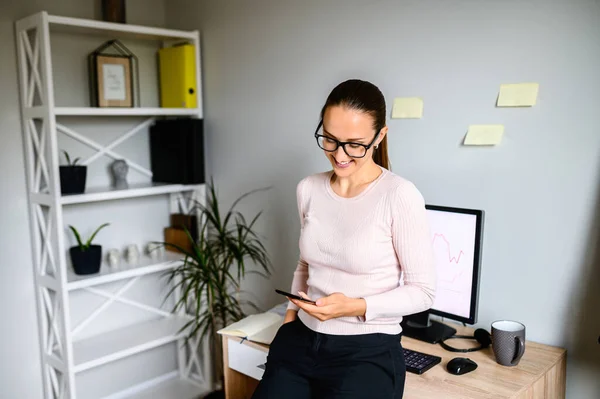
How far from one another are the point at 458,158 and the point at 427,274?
62 cm

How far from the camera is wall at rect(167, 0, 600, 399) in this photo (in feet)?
5.39

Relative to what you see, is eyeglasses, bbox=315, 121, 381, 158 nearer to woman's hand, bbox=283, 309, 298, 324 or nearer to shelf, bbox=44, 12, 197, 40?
woman's hand, bbox=283, 309, 298, 324

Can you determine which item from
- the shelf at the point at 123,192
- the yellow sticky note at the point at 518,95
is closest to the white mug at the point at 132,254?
the shelf at the point at 123,192

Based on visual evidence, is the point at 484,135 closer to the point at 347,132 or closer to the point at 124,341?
the point at 347,132

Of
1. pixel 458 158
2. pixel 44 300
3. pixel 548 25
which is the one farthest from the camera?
pixel 44 300

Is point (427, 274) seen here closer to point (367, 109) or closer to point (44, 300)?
point (367, 109)

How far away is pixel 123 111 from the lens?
254cm

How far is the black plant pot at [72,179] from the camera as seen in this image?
7.92 feet

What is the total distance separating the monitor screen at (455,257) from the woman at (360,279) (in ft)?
1.19

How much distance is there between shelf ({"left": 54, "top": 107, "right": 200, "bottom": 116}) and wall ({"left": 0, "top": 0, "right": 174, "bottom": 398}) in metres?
0.28

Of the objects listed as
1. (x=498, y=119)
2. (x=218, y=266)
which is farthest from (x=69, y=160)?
(x=498, y=119)

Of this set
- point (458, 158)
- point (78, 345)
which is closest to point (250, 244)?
point (78, 345)

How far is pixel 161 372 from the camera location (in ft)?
10.1

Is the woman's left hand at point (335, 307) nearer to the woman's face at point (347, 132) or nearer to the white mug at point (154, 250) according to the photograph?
the woman's face at point (347, 132)
